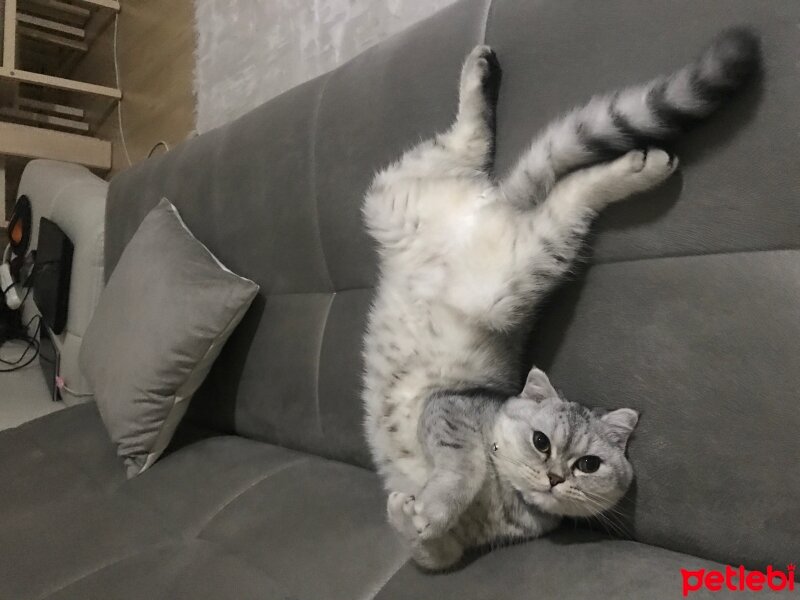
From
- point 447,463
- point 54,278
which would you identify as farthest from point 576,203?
point 54,278

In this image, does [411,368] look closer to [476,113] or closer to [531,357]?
[531,357]

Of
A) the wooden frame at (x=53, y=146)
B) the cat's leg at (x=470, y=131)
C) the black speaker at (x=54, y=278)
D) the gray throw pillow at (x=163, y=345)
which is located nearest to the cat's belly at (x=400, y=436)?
the cat's leg at (x=470, y=131)

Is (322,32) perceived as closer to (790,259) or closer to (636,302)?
(636,302)

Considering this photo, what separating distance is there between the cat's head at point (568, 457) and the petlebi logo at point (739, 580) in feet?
0.48

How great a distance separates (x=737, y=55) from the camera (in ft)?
2.52

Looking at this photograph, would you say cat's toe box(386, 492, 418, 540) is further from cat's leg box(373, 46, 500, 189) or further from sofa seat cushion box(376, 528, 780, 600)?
cat's leg box(373, 46, 500, 189)

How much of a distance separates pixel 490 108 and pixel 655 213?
351mm

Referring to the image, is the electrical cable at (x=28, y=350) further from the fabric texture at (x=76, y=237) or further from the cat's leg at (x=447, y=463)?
the cat's leg at (x=447, y=463)

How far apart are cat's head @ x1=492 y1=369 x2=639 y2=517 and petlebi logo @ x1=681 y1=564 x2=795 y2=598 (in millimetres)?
145

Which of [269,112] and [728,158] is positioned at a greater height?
[269,112]

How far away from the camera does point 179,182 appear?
187 cm

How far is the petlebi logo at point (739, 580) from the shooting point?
0.76 m

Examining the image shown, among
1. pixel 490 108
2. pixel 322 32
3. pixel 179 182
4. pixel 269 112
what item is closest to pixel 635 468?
pixel 490 108

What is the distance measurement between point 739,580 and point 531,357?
1.40ft
